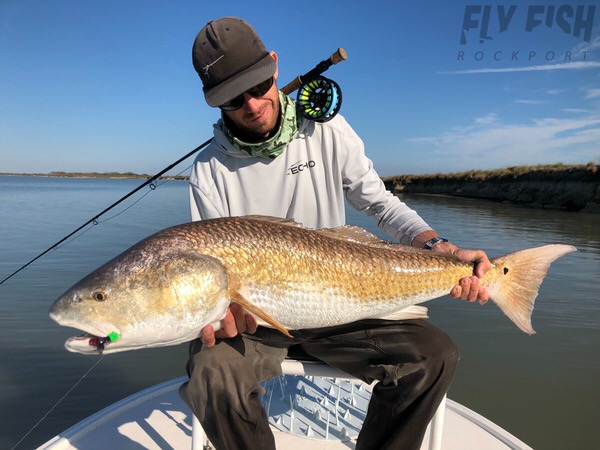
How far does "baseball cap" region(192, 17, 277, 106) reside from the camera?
2.73m

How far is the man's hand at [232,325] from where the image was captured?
2.38 m

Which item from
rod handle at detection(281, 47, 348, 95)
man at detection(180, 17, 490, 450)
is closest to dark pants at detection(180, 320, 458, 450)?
man at detection(180, 17, 490, 450)

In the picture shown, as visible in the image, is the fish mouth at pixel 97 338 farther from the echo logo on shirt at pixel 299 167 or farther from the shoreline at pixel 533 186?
the shoreline at pixel 533 186

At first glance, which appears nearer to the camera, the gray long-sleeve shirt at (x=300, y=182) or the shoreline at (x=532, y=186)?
the gray long-sleeve shirt at (x=300, y=182)

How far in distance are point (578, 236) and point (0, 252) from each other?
21842 mm

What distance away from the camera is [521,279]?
9.16ft

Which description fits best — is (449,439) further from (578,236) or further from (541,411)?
(578,236)

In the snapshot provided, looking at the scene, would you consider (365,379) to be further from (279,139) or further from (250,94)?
(250,94)

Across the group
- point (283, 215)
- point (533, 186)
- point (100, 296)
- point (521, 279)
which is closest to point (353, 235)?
point (283, 215)

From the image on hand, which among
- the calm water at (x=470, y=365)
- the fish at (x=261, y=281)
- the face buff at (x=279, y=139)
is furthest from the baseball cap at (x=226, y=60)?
the calm water at (x=470, y=365)

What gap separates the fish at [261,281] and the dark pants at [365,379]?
20 centimetres

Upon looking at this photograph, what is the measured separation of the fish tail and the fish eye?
236 cm

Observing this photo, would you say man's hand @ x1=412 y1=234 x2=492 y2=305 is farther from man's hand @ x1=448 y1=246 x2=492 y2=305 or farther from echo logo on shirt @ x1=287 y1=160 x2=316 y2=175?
echo logo on shirt @ x1=287 y1=160 x2=316 y2=175

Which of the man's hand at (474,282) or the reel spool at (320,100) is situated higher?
the reel spool at (320,100)
